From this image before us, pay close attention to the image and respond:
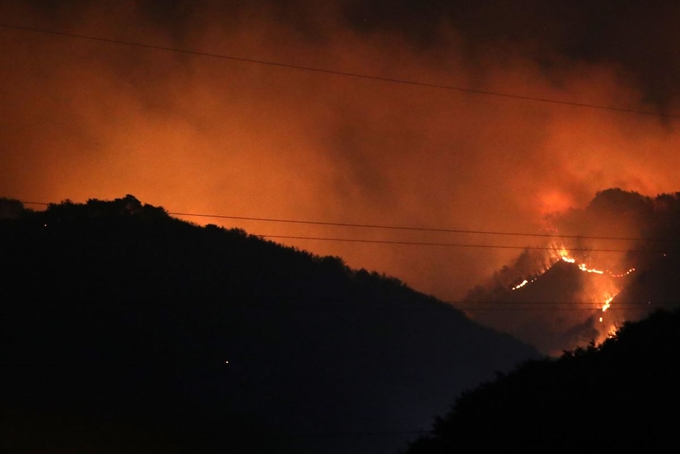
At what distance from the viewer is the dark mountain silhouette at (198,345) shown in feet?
115

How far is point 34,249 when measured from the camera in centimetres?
4081

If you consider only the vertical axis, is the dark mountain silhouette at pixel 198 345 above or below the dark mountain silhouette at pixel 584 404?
above

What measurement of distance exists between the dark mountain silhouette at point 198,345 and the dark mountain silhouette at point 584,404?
18.2 metres

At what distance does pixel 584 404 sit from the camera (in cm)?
1909

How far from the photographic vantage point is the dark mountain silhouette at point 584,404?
56.3 ft

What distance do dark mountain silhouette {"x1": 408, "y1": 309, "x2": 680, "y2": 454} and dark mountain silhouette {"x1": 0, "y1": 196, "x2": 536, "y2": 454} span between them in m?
18.2

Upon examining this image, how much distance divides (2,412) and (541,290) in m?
82.7

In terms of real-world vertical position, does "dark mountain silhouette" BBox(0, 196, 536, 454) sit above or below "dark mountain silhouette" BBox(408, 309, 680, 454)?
above

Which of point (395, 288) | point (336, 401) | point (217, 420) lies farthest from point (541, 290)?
point (217, 420)

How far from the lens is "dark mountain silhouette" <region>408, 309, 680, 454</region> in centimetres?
1717

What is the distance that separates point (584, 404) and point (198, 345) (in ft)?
95.9

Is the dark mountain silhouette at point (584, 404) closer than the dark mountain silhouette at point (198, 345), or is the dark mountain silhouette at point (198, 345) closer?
the dark mountain silhouette at point (584, 404)

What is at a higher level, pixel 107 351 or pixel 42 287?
pixel 42 287

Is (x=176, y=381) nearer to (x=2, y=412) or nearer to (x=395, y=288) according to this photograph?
(x=2, y=412)
